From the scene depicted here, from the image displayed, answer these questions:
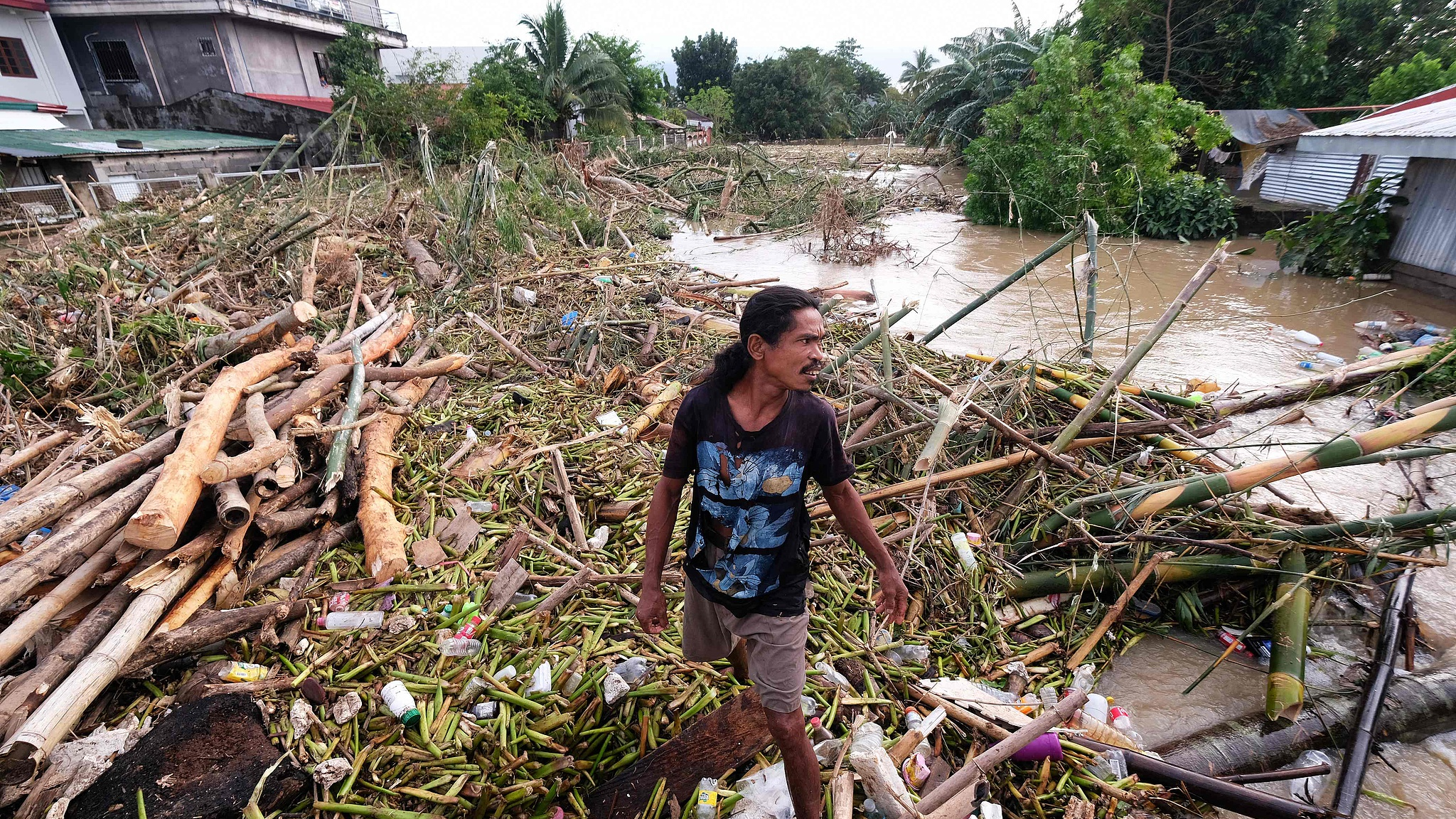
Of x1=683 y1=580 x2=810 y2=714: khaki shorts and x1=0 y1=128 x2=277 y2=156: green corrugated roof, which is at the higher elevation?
x1=0 y1=128 x2=277 y2=156: green corrugated roof

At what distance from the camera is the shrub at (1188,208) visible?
520 inches

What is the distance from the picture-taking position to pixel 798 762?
1.89 m

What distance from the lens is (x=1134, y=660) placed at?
3.05m

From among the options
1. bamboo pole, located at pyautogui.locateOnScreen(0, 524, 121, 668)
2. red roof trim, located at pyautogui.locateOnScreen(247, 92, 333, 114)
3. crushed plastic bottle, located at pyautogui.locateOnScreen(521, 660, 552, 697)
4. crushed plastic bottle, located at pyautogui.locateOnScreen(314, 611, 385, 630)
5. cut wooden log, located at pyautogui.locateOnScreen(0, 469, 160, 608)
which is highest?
red roof trim, located at pyautogui.locateOnScreen(247, 92, 333, 114)

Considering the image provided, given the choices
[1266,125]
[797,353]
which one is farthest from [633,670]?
[1266,125]

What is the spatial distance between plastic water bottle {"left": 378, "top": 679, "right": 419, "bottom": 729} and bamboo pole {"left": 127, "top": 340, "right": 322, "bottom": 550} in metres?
1.08

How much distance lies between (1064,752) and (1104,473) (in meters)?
1.66

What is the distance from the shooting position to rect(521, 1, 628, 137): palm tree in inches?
866

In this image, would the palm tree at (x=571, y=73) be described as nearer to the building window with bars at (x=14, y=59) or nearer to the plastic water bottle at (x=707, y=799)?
the building window with bars at (x=14, y=59)

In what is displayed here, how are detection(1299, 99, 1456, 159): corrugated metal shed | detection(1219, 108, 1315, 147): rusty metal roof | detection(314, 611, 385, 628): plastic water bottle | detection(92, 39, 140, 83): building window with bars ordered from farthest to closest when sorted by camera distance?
detection(92, 39, 140, 83): building window with bars, detection(1219, 108, 1315, 147): rusty metal roof, detection(1299, 99, 1456, 159): corrugated metal shed, detection(314, 611, 385, 628): plastic water bottle

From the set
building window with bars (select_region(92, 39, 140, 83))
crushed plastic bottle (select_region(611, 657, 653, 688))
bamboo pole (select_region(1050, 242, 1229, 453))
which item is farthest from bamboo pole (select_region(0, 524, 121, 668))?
building window with bars (select_region(92, 39, 140, 83))

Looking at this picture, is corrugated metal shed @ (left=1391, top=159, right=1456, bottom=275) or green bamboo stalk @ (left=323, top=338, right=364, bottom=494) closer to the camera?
green bamboo stalk @ (left=323, top=338, right=364, bottom=494)

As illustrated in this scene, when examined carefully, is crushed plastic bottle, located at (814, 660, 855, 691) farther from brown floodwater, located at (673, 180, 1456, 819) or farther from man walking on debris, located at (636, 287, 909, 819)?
brown floodwater, located at (673, 180, 1456, 819)

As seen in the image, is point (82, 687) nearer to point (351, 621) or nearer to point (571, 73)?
point (351, 621)
